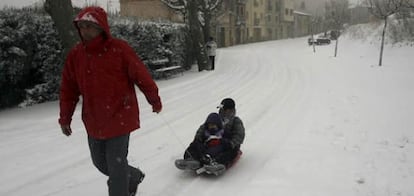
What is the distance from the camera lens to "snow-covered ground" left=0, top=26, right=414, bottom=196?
16.7 feet

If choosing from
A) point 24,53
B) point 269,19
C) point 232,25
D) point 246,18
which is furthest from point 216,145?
point 269,19

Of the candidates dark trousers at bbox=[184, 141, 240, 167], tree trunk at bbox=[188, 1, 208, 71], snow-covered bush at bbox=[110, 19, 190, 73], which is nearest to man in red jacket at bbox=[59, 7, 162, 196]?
dark trousers at bbox=[184, 141, 240, 167]

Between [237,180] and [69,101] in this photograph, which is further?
[237,180]

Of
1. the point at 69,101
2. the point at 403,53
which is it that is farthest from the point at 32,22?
the point at 403,53

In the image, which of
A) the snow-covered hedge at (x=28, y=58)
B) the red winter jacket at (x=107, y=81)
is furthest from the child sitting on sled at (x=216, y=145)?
the snow-covered hedge at (x=28, y=58)

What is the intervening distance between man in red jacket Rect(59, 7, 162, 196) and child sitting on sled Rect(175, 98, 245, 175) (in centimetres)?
161

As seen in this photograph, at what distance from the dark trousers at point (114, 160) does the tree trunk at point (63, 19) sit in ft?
24.0

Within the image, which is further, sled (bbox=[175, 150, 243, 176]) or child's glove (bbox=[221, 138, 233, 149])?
child's glove (bbox=[221, 138, 233, 149])

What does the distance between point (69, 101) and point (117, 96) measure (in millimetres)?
554

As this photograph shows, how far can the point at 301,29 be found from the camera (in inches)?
3595

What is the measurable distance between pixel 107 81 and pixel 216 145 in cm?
238

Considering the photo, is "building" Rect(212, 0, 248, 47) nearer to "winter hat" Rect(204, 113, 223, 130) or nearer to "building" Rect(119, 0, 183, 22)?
"building" Rect(119, 0, 183, 22)

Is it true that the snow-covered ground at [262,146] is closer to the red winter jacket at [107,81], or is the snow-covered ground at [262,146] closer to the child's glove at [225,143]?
the child's glove at [225,143]

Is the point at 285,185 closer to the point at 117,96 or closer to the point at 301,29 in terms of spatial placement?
the point at 117,96
